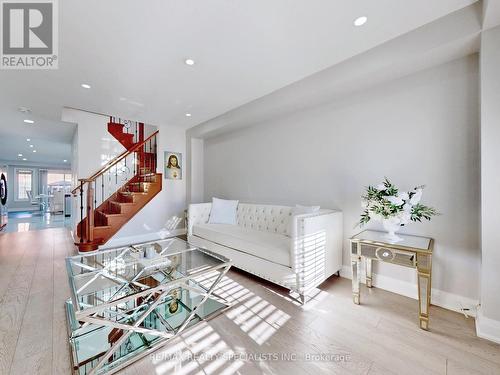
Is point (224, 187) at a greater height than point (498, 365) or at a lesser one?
greater

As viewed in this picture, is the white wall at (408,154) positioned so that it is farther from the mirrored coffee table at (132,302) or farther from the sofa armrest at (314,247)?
the mirrored coffee table at (132,302)

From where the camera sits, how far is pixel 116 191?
16.1 ft

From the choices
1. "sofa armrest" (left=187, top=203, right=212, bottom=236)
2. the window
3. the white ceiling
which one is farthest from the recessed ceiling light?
the window

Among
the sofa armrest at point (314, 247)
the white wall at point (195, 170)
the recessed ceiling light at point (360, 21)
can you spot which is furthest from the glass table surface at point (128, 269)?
the white wall at point (195, 170)

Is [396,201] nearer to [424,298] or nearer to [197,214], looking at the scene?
[424,298]

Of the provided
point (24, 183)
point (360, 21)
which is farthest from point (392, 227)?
point (24, 183)

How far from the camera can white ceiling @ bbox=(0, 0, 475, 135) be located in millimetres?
1601

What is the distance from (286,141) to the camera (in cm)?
336

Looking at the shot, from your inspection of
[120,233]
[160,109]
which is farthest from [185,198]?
[160,109]

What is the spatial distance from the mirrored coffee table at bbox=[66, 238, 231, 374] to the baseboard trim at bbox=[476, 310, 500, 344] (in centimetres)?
206

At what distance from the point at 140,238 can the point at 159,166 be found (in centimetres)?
164

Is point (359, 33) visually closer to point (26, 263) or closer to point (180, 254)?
point (180, 254)

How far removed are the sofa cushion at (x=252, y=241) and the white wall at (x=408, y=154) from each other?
0.87 meters

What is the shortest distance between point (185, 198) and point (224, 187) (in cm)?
122
